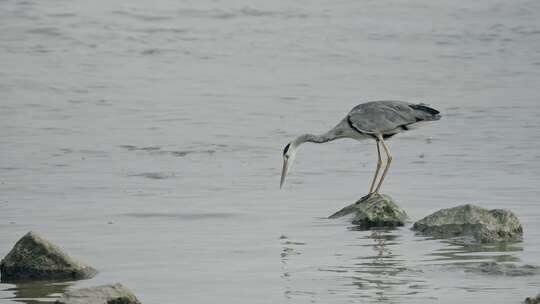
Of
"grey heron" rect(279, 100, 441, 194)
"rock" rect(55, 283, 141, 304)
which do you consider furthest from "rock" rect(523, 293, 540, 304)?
"grey heron" rect(279, 100, 441, 194)

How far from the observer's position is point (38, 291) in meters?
8.54

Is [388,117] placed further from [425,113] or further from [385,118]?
[425,113]

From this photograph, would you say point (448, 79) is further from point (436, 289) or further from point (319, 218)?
point (436, 289)

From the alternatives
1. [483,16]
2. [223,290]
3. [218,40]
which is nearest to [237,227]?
[223,290]

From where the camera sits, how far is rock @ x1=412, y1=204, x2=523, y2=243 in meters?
10.4

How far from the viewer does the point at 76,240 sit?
35.0ft

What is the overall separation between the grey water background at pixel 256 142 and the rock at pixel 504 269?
9 cm

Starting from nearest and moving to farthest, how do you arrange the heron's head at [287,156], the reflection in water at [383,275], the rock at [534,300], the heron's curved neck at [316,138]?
the rock at [534,300] → the reflection in water at [383,275] → the heron's head at [287,156] → the heron's curved neck at [316,138]

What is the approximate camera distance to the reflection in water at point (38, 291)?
326 inches

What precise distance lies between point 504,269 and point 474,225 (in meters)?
1.63

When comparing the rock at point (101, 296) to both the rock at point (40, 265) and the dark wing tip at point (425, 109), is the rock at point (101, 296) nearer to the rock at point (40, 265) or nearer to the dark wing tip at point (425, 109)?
the rock at point (40, 265)

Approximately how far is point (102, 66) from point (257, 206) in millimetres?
13776

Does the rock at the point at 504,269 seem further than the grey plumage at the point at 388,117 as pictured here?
No

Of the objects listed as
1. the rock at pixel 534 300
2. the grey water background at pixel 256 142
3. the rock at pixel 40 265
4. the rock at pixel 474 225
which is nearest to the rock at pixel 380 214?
the grey water background at pixel 256 142
